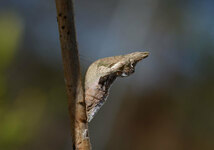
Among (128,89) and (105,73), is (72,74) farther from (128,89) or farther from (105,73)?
(128,89)

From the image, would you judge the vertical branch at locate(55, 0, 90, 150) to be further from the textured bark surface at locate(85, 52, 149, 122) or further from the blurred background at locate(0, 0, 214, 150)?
the blurred background at locate(0, 0, 214, 150)

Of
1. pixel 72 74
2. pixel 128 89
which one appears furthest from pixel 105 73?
pixel 128 89

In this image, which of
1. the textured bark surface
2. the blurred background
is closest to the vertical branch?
the textured bark surface

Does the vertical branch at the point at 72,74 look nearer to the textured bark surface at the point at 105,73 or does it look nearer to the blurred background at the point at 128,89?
the textured bark surface at the point at 105,73

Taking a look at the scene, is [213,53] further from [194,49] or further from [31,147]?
[31,147]

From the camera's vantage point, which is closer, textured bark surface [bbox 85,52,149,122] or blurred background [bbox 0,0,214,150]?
textured bark surface [bbox 85,52,149,122]
